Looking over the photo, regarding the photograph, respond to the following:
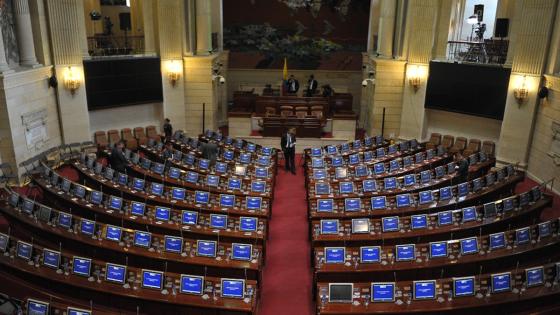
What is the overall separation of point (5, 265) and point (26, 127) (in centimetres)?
750

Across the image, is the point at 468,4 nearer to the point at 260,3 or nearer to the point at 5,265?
the point at 260,3

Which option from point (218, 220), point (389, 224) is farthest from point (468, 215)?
point (218, 220)

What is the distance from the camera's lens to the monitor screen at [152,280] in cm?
764

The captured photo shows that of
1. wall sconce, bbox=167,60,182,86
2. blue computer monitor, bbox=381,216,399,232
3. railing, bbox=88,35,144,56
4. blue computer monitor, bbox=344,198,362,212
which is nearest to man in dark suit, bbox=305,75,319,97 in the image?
wall sconce, bbox=167,60,182,86

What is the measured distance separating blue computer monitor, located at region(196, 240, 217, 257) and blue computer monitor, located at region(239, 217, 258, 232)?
119 centimetres

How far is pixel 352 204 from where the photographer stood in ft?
36.1

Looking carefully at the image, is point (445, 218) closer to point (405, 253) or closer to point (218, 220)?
point (405, 253)

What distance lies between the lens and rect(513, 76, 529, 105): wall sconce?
50.1ft

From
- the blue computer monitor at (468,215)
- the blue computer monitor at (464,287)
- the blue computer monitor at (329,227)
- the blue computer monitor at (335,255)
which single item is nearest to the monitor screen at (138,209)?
the blue computer monitor at (329,227)

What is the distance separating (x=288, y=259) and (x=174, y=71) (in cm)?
1191

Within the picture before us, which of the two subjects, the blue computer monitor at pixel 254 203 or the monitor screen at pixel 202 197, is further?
the monitor screen at pixel 202 197

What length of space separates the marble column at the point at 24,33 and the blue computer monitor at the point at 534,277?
1515 cm

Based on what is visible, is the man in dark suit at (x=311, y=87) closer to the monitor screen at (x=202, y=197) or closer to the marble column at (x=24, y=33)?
the marble column at (x=24, y=33)

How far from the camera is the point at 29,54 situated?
1509cm
